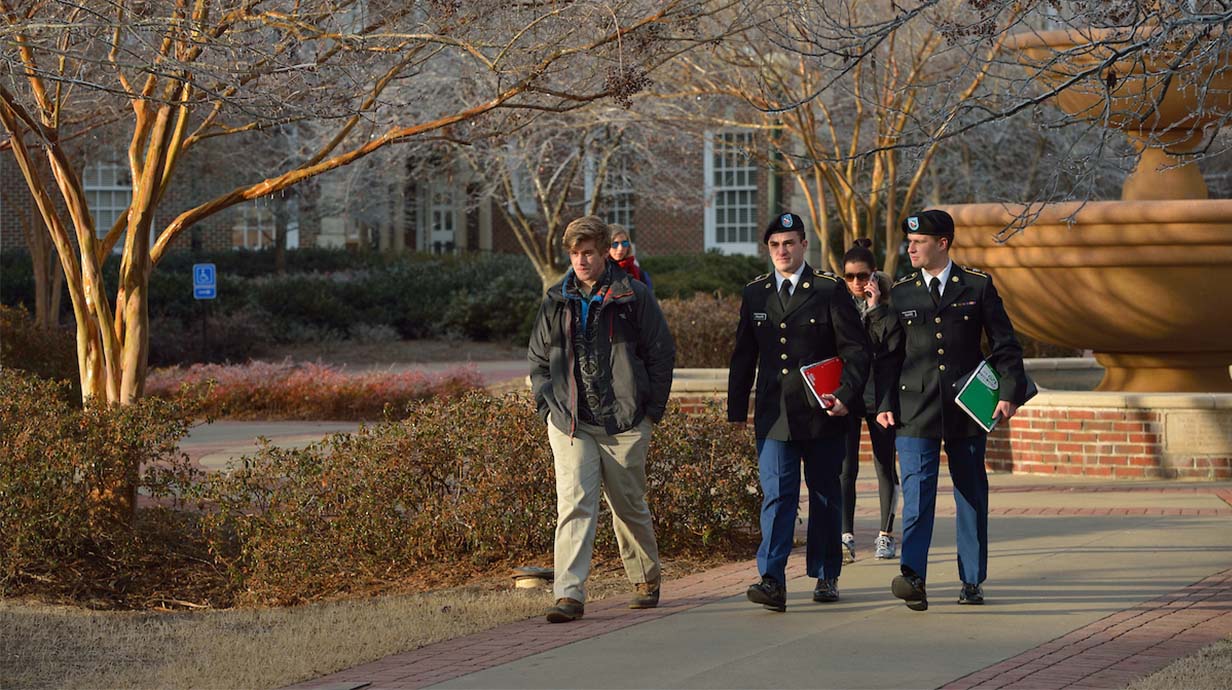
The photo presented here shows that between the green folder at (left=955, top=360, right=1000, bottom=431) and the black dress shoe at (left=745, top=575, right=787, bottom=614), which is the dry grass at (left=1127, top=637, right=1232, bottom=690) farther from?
the black dress shoe at (left=745, top=575, right=787, bottom=614)

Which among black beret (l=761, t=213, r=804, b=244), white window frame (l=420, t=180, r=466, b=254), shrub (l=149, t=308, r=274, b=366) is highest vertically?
white window frame (l=420, t=180, r=466, b=254)

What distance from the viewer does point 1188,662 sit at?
600cm

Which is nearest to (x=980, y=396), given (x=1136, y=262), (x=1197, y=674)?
(x=1197, y=674)

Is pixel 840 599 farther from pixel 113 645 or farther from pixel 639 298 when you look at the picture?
pixel 113 645

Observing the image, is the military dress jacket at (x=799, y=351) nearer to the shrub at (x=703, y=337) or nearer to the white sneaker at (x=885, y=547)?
the white sneaker at (x=885, y=547)

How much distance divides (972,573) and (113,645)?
3.91m

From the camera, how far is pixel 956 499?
23.5 feet

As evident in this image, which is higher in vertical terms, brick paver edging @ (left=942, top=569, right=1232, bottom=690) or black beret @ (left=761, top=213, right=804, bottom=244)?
black beret @ (left=761, top=213, right=804, bottom=244)

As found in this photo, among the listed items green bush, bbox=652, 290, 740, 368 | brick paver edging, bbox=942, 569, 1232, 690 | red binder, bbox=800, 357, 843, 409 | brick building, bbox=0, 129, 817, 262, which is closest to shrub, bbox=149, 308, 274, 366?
brick building, bbox=0, 129, 817, 262

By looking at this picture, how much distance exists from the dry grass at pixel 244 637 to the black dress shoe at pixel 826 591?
1022 millimetres

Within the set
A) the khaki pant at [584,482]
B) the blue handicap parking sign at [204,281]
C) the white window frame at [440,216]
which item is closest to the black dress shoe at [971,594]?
the khaki pant at [584,482]

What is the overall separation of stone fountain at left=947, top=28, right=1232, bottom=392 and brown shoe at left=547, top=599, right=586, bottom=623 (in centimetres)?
553

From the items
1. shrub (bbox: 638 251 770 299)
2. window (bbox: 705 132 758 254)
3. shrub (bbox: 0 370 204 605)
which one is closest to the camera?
shrub (bbox: 0 370 204 605)

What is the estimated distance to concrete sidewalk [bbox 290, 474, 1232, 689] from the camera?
5992 millimetres
